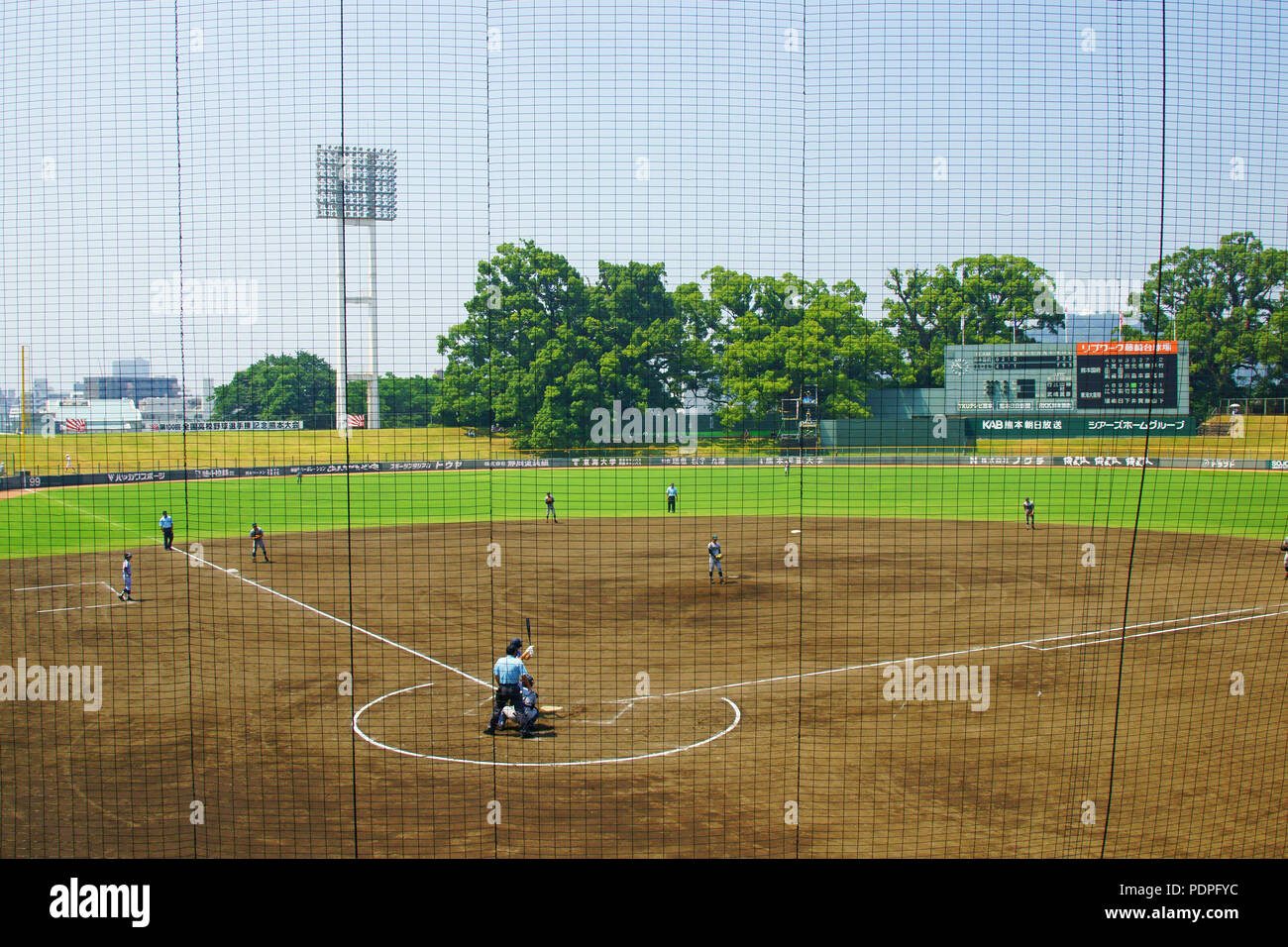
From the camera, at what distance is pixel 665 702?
437 inches

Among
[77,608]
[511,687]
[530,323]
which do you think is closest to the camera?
[511,687]

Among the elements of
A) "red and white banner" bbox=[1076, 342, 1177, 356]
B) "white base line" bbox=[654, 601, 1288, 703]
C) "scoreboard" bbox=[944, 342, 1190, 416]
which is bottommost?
"white base line" bbox=[654, 601, 1288, 703]

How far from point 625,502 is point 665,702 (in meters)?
24.9

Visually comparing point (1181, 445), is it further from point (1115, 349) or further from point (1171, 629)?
point (1171, 629)

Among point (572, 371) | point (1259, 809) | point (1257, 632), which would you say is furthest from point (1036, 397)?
point (1259, 809)

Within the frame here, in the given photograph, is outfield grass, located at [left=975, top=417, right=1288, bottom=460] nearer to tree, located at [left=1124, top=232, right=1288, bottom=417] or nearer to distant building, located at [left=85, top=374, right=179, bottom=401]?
tree, located at [left=1124, top=232, right=1288, bottom=417]

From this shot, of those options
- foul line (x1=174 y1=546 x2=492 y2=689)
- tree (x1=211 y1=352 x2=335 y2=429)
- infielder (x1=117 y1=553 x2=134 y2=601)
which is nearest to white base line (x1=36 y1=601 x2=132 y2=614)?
infielder (x1=117 y1=553 x2=134 y2=601)

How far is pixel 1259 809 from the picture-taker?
7.69 metres

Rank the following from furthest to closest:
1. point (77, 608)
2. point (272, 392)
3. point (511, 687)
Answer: point (272, 392) → point (77, 608) → point (511, 687)

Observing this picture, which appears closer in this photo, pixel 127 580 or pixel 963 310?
pixel 127 580

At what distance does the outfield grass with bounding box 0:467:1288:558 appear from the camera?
28906 mm

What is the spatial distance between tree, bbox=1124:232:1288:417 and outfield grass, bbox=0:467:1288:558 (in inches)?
154

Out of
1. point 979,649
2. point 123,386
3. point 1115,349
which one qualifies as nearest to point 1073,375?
point 1115,349

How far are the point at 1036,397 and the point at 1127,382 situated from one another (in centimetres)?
329
